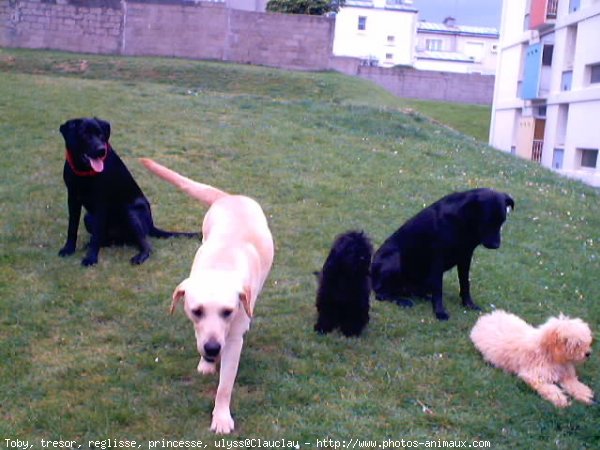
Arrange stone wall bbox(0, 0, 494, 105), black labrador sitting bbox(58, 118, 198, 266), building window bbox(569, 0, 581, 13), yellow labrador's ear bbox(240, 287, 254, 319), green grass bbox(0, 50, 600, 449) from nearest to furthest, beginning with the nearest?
1. yellow labrador's ear bbox(240, 287, 254, 319)
2. green grass bbox(0, 50, 600, 449)
3. black labrador sitting bbox(58, 118, 198, 266)
4. building window bbox(569, 0, 581, 13)
5. stone wall bbox(0, 0, 494, 105)

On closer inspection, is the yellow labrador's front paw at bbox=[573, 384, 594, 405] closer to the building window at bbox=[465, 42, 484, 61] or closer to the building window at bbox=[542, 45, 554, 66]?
the building window at bbox=[542, 45, 554, 66]

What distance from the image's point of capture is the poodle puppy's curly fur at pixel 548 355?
4.18 m

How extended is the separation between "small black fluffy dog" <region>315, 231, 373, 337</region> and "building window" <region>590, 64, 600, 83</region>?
18279mm

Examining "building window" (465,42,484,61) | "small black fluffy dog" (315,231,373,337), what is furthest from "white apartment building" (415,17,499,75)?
"small black fluffy dog" (315,231,373,337)

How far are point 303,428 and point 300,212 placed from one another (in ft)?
15.9

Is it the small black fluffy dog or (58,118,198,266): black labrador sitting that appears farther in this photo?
(58,118,198,266): black labrador sitting

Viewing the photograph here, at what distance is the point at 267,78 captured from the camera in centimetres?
2069

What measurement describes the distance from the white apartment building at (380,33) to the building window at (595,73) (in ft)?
137

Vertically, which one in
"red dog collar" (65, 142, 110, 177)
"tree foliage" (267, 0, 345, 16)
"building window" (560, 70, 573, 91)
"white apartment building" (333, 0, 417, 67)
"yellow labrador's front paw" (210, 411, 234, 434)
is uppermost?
"white apartment building" (333, 0, 417, 67)

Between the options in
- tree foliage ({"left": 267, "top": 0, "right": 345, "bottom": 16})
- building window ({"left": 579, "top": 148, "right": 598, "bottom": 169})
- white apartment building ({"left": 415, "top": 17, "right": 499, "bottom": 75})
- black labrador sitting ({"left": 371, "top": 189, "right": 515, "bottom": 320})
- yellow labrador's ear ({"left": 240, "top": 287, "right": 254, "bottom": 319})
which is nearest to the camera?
yellow labrador's ear ({"left": 240, "top": 287, "right": 254, "bottom": 319})

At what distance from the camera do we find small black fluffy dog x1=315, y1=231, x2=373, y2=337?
4.87 m

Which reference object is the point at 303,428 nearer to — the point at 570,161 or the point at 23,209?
the point at 23,209

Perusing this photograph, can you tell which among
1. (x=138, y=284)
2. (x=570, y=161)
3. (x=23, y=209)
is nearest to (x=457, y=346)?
(x=138, y=284)

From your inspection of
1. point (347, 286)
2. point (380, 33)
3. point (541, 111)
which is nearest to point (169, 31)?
point (541, 111)
